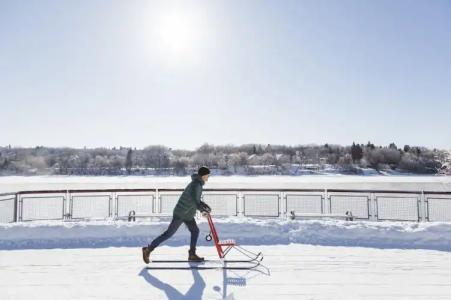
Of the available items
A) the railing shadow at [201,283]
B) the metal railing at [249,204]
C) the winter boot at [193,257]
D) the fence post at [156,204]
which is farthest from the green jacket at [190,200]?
the fence post at [156,204]

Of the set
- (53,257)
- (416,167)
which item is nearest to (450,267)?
(53,257)

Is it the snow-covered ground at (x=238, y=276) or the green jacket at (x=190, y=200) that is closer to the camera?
the snow-covered ground at (x=238, y=276)

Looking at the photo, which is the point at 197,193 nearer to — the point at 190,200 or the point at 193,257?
the point at 190,200

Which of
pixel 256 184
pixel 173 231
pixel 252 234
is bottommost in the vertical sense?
pixel 256 184

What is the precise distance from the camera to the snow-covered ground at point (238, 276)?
5742 millimetres

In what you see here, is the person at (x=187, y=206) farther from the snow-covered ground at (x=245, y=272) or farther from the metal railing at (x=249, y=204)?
the metal railing at (x=249, y=204)

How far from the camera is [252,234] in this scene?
9.95 metres

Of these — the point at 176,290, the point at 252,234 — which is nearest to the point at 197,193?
the point at 176,290

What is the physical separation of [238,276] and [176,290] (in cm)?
Result: 122

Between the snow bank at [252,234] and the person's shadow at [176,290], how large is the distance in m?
2.63

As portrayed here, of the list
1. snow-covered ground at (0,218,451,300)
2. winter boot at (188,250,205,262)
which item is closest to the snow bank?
snow-covered ground at (0,218,451,300)

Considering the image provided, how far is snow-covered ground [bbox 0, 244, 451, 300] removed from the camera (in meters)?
5.74

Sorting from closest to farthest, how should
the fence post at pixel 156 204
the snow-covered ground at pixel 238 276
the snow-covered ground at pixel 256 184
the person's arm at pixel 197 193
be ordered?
the snow-covered ground at pixel 238 276 < the person's arm at pixel 197 193 < the fence post at pixel 156 204 < the snow-covered ground at pixel 256 184

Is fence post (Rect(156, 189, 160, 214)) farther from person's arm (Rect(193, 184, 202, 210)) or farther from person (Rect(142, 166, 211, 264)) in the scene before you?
person's arm (Rect(193, 184, 202, 210))
